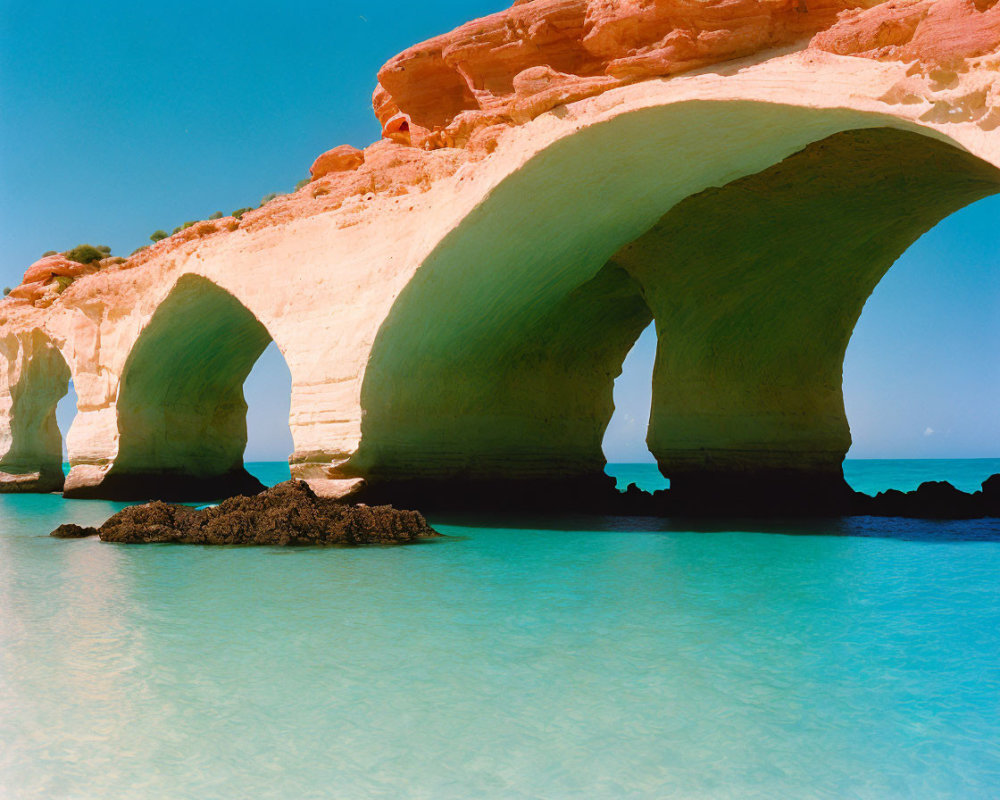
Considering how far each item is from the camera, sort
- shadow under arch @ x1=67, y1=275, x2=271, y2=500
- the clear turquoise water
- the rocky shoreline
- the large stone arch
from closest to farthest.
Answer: the clear turquoise water, the rocky shoreline, shadow under arch @ x1=67, y1=275, x2=271, y2=500, the large stone arch

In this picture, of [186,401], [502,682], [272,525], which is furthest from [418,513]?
[186,401]

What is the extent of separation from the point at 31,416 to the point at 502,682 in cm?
1981

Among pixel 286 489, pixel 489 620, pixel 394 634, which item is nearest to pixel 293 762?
pixel 394 634

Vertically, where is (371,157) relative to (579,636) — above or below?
above

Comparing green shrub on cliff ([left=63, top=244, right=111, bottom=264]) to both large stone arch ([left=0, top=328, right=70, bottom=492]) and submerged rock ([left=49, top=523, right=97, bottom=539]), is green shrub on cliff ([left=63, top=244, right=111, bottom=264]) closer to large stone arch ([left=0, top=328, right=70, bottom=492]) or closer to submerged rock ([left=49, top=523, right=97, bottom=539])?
large stone arch ([left=0, top=328, right=70, bottom=492])

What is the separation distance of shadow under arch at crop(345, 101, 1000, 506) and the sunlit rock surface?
35 mm

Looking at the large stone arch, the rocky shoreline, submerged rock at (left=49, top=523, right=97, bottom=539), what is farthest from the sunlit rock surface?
the large stone arch

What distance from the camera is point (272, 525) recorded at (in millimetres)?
8812

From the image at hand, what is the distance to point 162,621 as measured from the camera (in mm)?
4906

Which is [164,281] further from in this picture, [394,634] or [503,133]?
[394,634]

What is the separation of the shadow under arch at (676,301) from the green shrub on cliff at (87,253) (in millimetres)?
10401

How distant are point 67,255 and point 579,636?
17.6 meters

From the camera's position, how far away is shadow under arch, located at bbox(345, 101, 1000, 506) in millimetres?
9773

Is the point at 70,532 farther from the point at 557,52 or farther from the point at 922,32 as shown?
the point at 922,32
